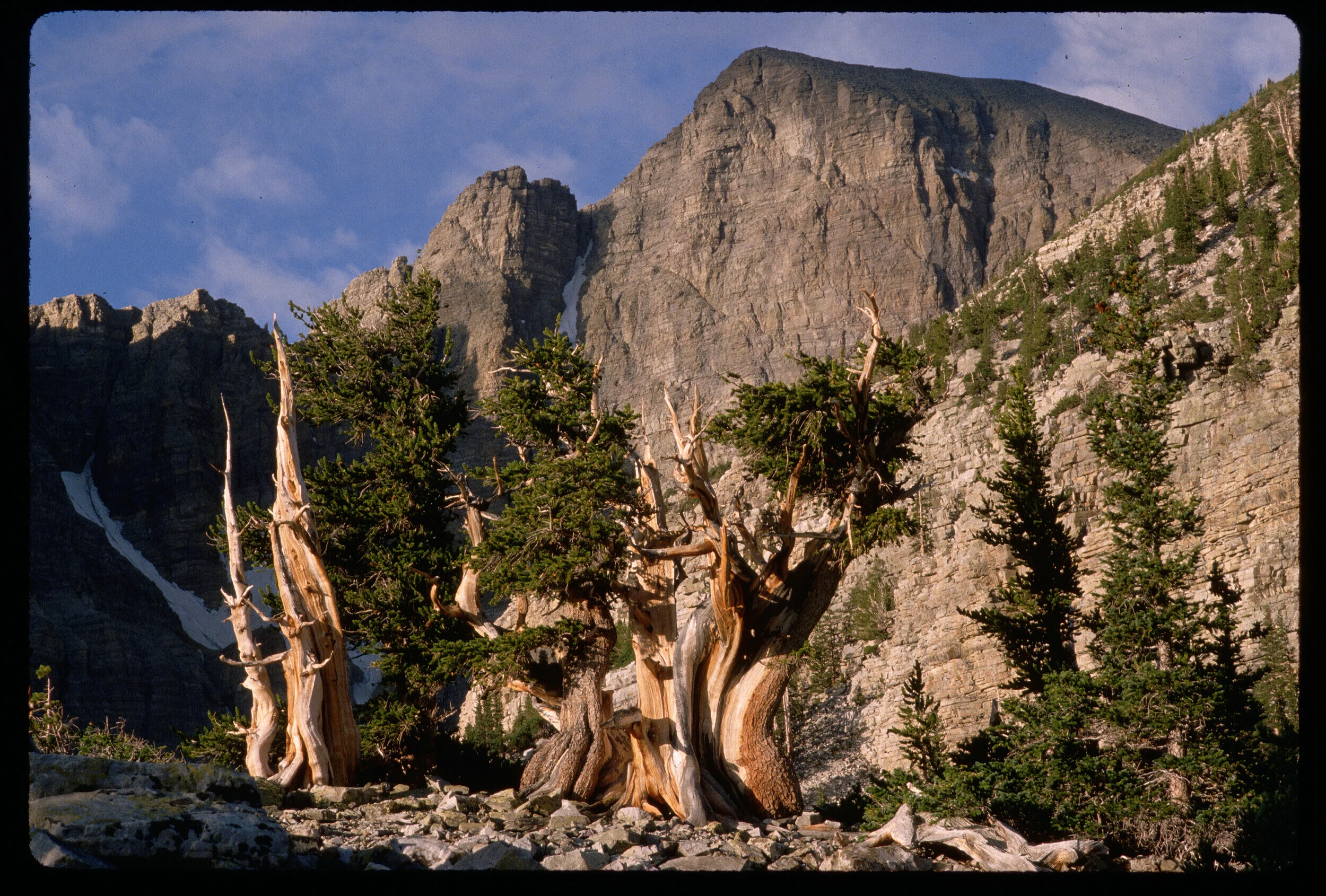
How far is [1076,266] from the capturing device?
2218 inches

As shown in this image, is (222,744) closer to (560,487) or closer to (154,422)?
(560,487)

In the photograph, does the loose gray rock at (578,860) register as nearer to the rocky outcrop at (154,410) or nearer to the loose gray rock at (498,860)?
the loose gray rock at (498,860)

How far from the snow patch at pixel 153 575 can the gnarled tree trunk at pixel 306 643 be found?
63913 millimetres

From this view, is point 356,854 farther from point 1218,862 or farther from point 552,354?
point 552,354

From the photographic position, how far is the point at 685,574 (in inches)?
639

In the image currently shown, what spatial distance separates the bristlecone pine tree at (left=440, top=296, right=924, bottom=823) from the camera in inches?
576

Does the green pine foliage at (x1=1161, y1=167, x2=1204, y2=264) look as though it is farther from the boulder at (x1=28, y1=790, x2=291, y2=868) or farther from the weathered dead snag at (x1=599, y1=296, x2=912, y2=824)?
the boulder at (x1=28, y1=790, x2=291, y2=868)

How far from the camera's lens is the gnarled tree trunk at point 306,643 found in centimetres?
1550

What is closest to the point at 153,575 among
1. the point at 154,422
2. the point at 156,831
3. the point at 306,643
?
the point at 154,422

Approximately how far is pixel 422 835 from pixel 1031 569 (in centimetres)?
1630

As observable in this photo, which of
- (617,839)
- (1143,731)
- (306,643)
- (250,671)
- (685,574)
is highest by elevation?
(685,574)

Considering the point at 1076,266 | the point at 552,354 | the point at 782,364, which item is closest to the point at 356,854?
the point at 552,354

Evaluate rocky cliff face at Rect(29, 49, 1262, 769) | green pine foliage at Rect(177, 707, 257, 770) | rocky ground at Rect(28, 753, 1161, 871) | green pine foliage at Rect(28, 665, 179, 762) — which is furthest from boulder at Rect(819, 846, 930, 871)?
rocky cliff face at Rect(29, 49, 1262, 769)

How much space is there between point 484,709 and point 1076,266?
41.7 metres
